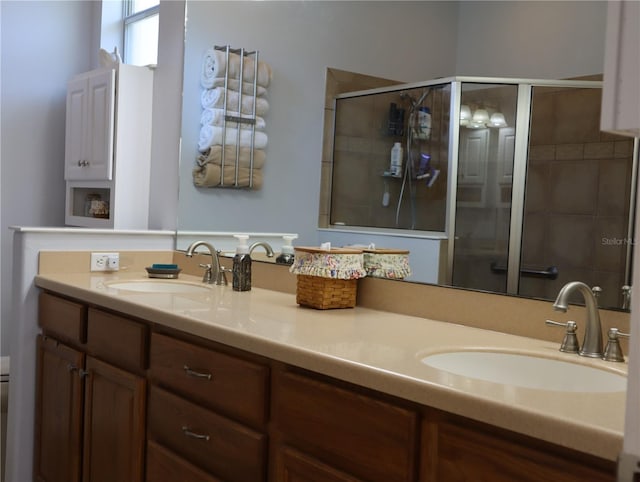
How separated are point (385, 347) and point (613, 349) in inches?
18.2

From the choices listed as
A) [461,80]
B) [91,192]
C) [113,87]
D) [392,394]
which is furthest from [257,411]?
[91,192]

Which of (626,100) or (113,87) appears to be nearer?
(626,100)

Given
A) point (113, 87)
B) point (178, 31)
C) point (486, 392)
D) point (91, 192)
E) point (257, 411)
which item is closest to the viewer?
point (486, 392)

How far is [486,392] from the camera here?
44.9 inches

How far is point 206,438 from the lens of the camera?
5.74 ft

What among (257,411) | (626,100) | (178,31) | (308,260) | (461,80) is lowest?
(257,411)

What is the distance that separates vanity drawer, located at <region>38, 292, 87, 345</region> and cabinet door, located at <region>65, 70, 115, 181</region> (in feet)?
2.96

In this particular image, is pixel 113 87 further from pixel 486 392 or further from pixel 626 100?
pixel 626 100

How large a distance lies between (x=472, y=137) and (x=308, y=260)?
0.57m

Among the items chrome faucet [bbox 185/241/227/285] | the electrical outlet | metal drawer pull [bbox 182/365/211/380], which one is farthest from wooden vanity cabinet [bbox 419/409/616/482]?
the electrical outlet

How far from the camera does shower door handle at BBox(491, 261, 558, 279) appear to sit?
168cm

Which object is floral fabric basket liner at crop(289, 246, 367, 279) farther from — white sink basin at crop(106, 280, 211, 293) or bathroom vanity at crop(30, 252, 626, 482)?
white sink basin at crop(106, 280, 211, 293)

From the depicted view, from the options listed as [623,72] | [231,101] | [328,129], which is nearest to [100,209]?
[231,101]

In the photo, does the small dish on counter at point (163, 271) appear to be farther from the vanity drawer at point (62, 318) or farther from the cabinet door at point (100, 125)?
the cabinet door at point (100, 125)
